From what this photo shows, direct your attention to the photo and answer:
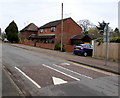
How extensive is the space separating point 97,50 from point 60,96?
10.7 metres

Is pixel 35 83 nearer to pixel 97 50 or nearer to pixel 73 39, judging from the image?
Answer: pixel 97 50

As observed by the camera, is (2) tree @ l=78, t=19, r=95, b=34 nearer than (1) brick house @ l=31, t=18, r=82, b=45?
No

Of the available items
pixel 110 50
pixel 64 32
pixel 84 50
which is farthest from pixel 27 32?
pixel 110 50

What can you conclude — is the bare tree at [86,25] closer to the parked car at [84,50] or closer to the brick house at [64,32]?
the brick house at [64,32]

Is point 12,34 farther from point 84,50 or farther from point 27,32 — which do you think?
point 84,50

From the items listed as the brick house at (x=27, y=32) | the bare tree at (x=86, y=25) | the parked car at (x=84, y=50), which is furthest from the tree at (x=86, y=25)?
the parked car at (x=84, y=50)

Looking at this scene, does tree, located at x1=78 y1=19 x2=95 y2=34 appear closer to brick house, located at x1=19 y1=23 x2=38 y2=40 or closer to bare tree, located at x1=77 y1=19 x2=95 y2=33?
bare tree, located at x1=77 y1=19 x2=95 y2=33

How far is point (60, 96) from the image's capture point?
4410mm

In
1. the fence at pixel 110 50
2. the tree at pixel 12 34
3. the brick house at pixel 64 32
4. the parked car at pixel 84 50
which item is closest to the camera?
the fence at pixel 110 50

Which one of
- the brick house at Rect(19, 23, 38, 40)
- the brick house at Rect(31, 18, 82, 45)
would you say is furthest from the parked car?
the brick house at Rect(19, 23, 38, 40)

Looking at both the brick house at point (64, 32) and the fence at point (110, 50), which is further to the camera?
the brick house at point (64, 32)

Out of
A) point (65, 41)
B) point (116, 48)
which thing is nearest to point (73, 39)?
point (65, 41)

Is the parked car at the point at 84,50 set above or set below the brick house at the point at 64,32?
below

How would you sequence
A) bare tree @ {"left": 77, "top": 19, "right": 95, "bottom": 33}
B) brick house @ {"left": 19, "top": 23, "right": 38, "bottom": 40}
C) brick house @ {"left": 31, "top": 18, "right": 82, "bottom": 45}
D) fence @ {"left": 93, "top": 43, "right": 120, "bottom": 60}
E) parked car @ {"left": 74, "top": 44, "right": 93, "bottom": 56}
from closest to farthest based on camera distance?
fence @ {"left": 93, "top": 43, "right": 120, "bottom": 60}
parked car @ {"left": 74, "top": 44, "right": 93, "bottom": 56}
brick house @ {"left": 31, "top": 18, "right": 82, "bottom": 45}
brick house @ {"left": 19, "top": 23, "right": 38, "bottom": 40}
bare tree @ {"left": 77, "top": 19, "right": 95, "bottom": 33}
